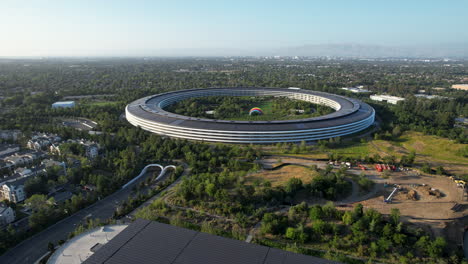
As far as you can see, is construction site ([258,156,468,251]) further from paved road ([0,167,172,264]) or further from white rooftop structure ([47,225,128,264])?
white rooftop structure ([47,225,128,264])

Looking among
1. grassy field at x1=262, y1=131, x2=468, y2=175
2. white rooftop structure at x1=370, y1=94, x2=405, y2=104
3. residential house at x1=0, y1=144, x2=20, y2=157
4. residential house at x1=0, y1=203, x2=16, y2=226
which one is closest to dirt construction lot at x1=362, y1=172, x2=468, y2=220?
grassy field at x1=262, y1=131, x2=468, y2=175

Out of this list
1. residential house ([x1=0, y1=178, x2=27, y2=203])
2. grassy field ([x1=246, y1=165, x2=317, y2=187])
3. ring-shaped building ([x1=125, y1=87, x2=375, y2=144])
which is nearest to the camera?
residential house ([x1=0, y1=178, x2=27, y2=203])

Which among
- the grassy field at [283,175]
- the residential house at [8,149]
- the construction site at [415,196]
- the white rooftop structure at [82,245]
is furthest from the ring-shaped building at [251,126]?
the white rooftop structure at [82,245]

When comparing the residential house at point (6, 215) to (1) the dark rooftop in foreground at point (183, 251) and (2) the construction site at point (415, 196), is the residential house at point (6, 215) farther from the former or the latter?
(2) the construction site at point (415, 196)

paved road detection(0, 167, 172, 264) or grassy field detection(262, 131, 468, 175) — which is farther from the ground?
grassy field detection(262, 131, 468, 175)

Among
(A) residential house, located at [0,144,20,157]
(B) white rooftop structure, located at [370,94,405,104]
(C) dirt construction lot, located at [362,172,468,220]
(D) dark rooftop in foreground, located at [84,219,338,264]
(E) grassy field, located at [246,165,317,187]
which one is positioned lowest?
(C) dirt construction lot, located at [362,172,468,220]

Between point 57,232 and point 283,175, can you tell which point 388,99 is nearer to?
point 283,175

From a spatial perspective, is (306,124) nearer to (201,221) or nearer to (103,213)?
(201,221)
